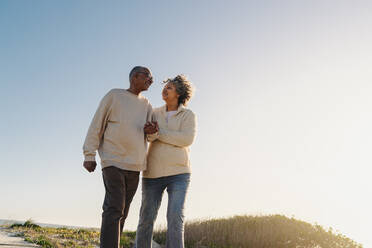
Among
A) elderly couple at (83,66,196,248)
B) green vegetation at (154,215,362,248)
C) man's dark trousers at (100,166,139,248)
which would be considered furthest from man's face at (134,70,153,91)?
green vegetation at (154,215,362,248)

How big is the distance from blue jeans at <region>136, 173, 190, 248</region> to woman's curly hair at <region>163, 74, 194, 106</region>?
1.16 metres

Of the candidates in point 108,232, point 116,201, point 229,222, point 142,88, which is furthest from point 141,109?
point 229,222

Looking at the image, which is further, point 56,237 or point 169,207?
point 56,237

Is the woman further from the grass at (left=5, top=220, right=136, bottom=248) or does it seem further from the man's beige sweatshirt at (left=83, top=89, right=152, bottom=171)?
the grass at (left=5, top=220, right=136, bottom=248)

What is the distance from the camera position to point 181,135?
482 centimetres

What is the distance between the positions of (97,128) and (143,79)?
3.00 feet

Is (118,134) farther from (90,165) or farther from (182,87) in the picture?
(182,87)

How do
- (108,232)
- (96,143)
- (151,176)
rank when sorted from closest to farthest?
(108,232) → (96,143) → (151,176)

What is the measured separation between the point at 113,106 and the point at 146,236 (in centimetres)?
183

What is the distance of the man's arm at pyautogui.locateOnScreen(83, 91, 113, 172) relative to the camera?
176 inches

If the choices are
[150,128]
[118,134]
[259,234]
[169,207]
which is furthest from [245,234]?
[118,134]

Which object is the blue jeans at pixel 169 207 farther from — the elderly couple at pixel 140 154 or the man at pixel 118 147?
the man at pixel 118 147

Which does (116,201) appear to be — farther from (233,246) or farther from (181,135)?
(233,246)

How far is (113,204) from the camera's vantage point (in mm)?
4293
